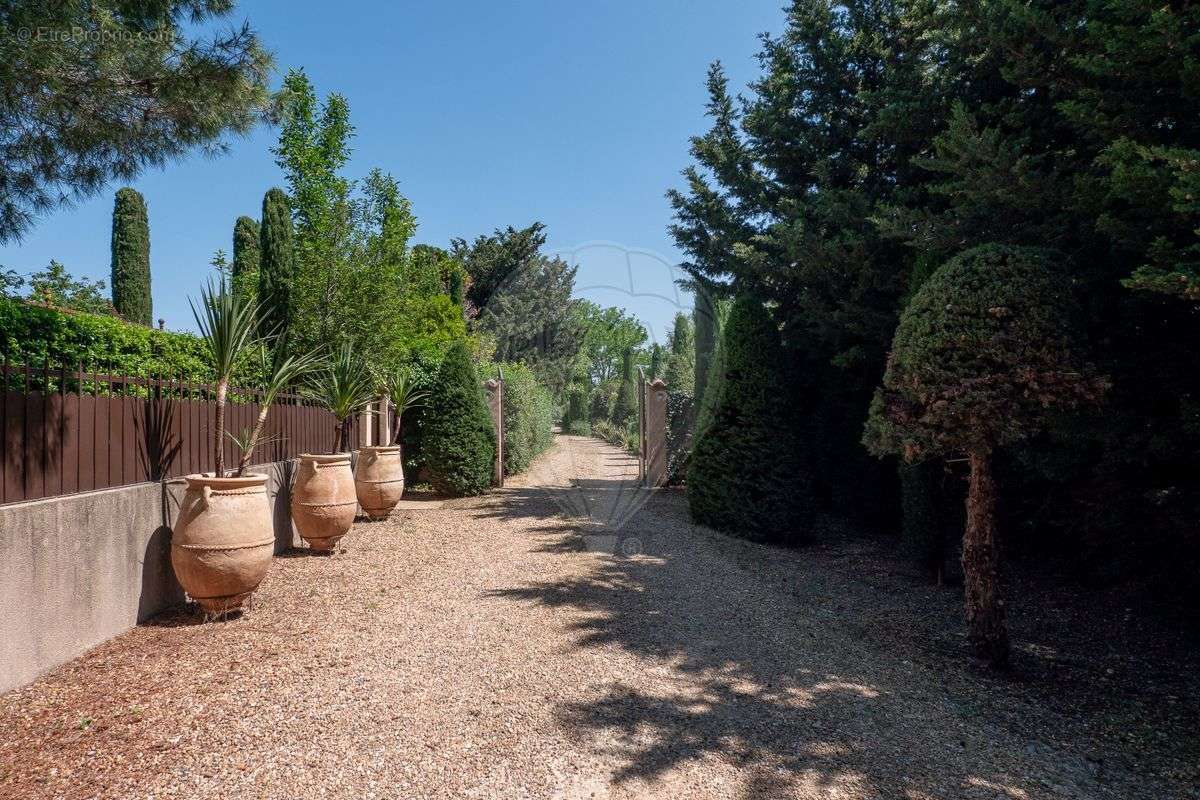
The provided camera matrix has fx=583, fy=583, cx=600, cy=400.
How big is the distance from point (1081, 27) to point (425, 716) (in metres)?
6.10

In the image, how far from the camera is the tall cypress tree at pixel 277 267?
8836 millimetres

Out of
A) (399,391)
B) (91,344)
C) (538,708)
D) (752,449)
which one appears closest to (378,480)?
(399,391)

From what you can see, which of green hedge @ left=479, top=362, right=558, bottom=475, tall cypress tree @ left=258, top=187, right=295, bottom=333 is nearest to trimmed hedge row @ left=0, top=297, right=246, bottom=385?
tall cypress tree @ left=258, top=187, right=295, bottom=333

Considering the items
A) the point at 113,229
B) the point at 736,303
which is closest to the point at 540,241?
the point at 113,229

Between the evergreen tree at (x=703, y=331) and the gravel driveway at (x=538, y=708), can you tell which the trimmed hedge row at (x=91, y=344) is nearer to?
the gravel driveway at (x=538, y=708)

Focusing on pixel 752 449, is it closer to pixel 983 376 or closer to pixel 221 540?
pixel 983 376

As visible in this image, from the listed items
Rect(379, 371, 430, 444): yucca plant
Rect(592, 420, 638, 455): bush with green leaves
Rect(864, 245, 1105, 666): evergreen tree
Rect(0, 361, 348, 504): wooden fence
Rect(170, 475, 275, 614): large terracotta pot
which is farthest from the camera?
Rect(592, 420, 638, 455): bush with green leaves

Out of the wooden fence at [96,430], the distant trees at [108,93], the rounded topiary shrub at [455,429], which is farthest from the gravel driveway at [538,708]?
the rounded topiary shrub at [455,429]

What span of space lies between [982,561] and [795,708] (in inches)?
69.9

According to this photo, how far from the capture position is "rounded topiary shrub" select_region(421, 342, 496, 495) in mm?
9562

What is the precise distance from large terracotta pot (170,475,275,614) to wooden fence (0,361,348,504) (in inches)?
20.5

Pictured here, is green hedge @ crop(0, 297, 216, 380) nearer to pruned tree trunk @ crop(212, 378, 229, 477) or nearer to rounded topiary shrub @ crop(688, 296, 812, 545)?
pruned tree trunk @ crop(212, 378, 229, 477)

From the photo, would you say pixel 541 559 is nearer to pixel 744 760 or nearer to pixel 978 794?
pixel 744 760

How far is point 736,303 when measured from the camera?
741 cm
